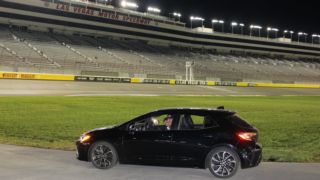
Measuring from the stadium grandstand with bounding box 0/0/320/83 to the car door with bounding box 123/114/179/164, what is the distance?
4255 centimetres

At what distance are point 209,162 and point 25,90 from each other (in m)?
38.6

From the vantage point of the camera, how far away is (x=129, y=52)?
79.3 metres

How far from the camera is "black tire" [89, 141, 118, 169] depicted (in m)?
8.95

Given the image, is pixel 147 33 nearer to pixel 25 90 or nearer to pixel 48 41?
pixel 48 41

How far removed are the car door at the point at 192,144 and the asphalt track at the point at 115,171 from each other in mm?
320

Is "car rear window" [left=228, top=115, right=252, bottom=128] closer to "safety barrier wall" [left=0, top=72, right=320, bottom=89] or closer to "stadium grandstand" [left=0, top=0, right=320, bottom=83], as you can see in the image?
"safety barrier wall" [left=0, top=72, right=320, bottom=89]

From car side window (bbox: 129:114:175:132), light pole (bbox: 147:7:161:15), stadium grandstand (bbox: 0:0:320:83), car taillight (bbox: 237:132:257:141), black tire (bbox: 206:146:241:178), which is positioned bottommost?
black tire (bbox: 206:146:241:178)

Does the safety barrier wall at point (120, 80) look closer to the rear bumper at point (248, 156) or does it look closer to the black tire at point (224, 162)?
the black tire at point (224, 162)

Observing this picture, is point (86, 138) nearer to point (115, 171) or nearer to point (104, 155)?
point (104, 155)

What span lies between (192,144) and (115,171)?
1691 mm

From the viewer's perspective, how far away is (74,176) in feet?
27.0

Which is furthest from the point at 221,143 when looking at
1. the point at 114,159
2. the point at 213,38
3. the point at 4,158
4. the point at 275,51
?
the point at 275,51

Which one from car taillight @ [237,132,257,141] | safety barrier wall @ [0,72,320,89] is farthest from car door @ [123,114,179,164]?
safety barrier wall @ [0,72,320,89]

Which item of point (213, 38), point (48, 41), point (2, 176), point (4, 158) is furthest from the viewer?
point (213, 38)
